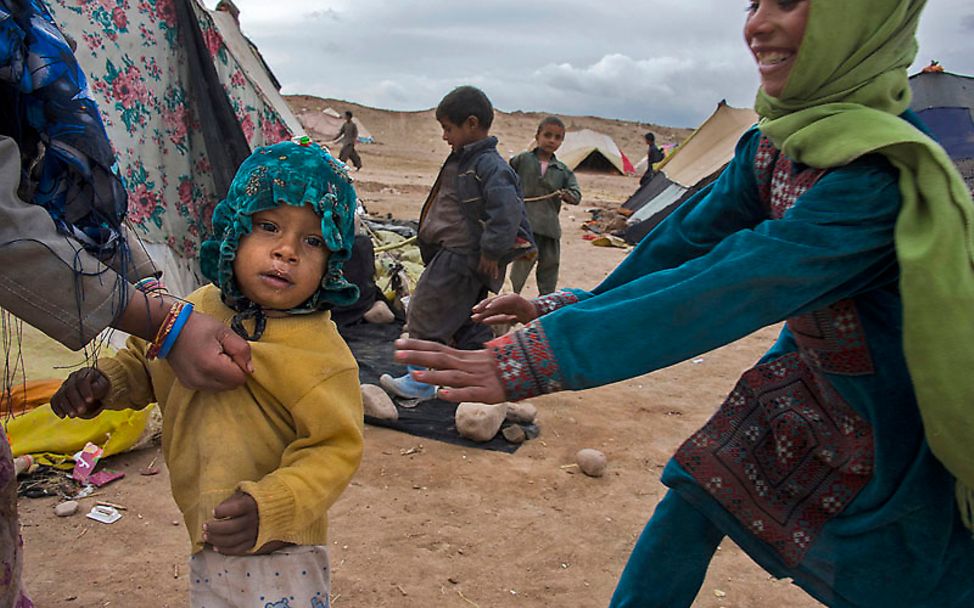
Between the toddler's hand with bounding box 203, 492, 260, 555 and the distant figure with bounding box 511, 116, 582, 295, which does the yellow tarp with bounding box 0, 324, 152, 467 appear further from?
the distant figure with bounding box 511, 116, 582, 295

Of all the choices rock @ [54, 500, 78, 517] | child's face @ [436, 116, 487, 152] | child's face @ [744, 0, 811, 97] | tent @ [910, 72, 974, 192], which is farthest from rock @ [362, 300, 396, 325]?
tent @ [910, 72, 974, 192]

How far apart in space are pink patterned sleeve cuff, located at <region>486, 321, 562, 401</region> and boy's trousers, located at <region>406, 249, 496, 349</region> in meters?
3.20

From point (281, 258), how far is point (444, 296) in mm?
2857

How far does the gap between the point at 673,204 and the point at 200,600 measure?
1156 cm

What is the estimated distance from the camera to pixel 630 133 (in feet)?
159

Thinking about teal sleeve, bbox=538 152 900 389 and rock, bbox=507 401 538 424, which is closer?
teal sleeve, bbox=538 152 900 389

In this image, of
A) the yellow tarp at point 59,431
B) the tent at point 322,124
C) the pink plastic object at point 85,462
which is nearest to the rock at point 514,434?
the yellow tarp at point 59,431

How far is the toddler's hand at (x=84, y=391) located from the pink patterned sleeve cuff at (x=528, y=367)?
1019 mm

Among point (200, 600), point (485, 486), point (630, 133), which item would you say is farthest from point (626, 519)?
point (630, 133)

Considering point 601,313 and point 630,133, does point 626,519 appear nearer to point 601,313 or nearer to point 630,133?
point 601,313

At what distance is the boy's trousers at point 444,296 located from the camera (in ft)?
15.0

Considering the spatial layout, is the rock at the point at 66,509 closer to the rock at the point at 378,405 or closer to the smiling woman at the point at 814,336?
the rock at the point at 378,405

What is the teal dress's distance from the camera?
137cm

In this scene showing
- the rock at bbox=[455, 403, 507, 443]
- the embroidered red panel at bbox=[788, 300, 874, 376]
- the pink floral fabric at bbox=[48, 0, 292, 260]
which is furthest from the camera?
the pink floral fabric at bbox=[48, 0, 292, 260]
